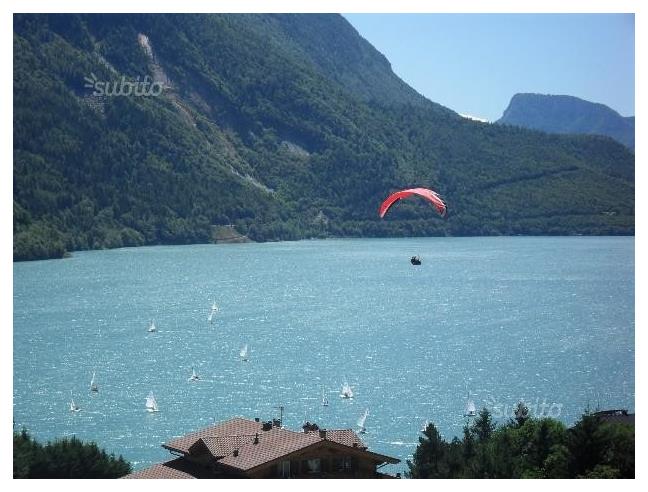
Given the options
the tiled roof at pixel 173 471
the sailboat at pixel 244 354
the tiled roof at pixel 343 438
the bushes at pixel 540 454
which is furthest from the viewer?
the sailboat at pixel 244 354

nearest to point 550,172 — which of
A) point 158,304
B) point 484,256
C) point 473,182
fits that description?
point 473,182

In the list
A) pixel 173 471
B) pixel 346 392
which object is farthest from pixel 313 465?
pixel 346 392

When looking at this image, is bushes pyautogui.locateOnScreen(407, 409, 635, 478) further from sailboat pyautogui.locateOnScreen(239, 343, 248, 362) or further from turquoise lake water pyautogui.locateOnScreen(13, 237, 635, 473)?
sailboat pyautogui.locateOnScreen(239, 343, 248, 362)

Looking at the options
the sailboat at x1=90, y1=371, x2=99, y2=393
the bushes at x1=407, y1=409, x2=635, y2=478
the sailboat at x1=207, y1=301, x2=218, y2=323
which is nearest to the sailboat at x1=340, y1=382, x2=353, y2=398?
the sailboat at x1=90, y1=371, x2=99, y2=393

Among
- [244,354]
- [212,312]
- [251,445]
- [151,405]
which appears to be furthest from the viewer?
[212,312]

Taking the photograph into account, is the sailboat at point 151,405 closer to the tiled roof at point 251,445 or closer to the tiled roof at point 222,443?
the tiled roof at point 251,445

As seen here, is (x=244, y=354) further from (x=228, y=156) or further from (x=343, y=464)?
(x=228, y=156)

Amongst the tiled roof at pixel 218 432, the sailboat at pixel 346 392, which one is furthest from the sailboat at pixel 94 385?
the tiled roof at pixel 218 432
